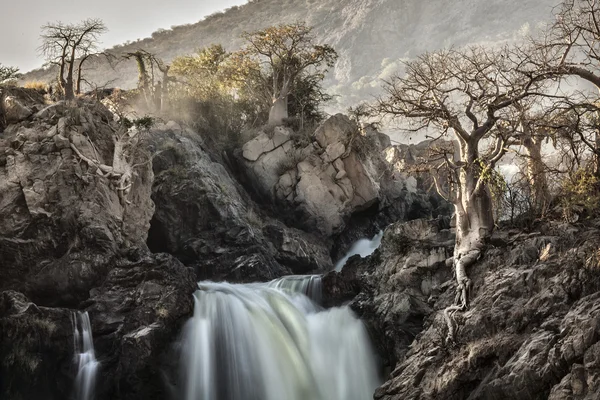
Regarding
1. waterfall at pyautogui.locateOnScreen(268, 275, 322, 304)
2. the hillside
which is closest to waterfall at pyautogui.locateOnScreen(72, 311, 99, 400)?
waterfall at pyautogui.locateOnScreen(268, 275, 322, 304)

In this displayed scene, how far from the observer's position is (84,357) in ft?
47.4

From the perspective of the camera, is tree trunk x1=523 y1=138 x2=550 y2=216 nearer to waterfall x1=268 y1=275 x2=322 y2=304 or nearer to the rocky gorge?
the rocky gorge

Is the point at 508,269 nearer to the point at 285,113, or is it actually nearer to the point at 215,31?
the point at 285,113

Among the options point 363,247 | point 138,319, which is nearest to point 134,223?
point 138,319

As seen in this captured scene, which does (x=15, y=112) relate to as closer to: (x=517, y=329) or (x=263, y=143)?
(x=263, y=143)

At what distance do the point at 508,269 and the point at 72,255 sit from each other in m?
12.8

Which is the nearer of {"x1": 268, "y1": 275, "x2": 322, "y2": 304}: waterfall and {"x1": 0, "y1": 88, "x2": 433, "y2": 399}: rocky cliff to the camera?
{"x1": 0, "y1": 88, "x2": 433, "y2": 399}: rocky cliff

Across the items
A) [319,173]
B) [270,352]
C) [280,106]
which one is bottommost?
[270,352]

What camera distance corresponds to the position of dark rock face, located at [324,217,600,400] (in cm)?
883

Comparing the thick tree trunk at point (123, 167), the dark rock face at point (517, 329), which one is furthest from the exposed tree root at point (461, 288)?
the thick tree trunk at point (123, 167)

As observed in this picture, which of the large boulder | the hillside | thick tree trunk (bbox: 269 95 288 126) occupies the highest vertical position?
the hillside

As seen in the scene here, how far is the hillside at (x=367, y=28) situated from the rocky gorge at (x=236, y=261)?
7242cm

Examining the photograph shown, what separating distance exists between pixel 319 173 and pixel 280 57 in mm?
7812

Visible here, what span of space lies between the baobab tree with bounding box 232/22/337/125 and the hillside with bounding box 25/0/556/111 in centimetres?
6607
